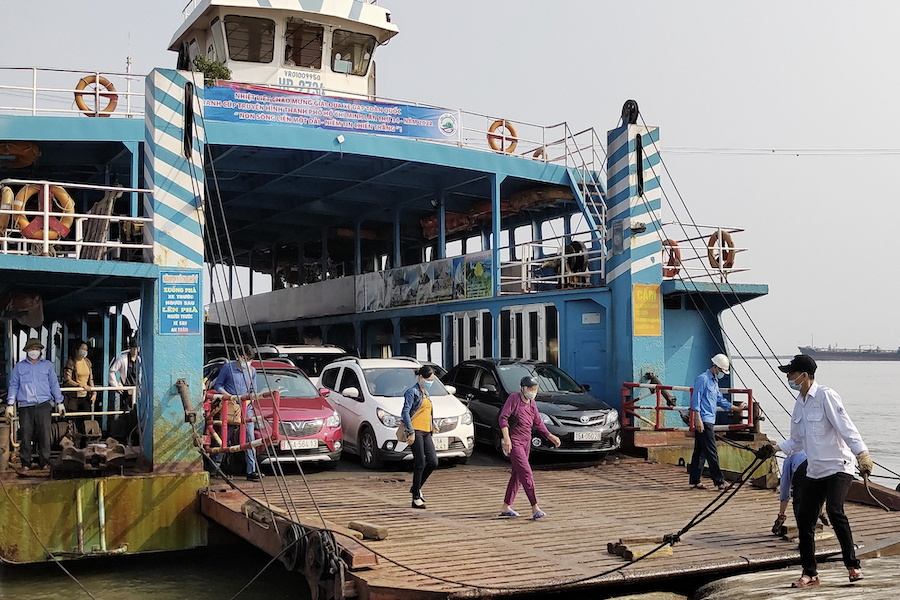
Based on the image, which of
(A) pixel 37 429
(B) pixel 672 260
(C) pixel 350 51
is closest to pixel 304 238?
(C) pixel 350 51

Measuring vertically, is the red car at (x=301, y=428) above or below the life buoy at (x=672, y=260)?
below

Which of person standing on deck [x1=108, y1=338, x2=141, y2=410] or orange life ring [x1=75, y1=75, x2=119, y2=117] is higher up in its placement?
orange life ring [x1=75, y1=75, x2=119, y2=117]

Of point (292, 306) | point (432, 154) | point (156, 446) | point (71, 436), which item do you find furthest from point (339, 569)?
point (292, 306)

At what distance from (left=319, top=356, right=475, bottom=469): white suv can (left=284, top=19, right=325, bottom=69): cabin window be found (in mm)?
11415

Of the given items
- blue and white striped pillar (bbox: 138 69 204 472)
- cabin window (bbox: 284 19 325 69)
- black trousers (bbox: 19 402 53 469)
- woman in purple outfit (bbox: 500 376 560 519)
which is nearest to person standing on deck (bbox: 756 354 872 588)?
woman in purple outfit (bbox: 500 376 560 519)

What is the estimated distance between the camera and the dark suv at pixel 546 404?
13.2 meters

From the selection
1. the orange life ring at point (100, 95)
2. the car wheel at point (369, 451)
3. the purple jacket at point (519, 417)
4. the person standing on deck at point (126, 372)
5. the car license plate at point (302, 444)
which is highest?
the orange life ring at point (100, 95)

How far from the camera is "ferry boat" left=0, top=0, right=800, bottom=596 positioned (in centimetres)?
1079

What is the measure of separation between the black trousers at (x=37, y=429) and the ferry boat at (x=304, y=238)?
73 cm

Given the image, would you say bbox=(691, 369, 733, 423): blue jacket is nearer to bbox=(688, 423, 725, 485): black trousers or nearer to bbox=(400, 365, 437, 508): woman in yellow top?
bbox=(688, 423, 725, 485): black trousers

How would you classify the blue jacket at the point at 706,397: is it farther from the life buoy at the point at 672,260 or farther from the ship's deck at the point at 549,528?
the life buoy at the point at 672,260

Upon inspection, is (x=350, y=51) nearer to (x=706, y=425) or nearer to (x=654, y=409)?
(x=654, y=409)

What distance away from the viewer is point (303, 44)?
74.7 ft

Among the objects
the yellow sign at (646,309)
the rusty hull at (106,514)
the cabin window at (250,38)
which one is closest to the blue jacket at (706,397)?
the yellow sign at (646,309)
